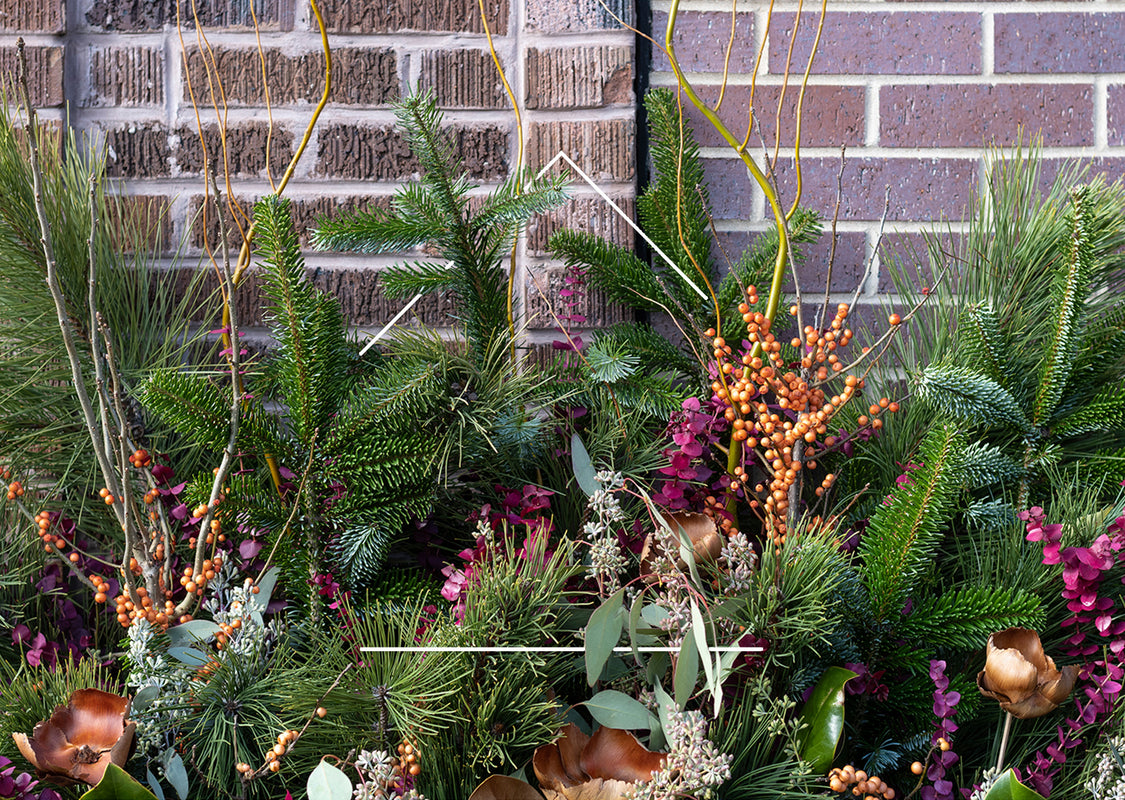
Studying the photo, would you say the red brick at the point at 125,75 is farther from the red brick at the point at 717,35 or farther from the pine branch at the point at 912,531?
the pine branch at the point at 912,531

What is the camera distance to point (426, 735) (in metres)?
0.57

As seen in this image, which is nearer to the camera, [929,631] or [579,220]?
[929,631]

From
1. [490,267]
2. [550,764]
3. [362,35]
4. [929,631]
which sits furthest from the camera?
[362,35]

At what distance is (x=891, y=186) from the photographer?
1.01m

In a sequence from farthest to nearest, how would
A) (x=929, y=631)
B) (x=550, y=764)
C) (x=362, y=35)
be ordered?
(x=362, y=35) → (x=929, y=631) → (x=550, y=764)

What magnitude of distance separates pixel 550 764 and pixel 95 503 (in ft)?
1.86

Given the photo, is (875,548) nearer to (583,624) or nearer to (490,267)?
(583,624)

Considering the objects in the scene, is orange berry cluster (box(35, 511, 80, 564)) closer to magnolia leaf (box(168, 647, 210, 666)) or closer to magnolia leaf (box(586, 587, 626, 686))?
magnolia leaf (box(168, 647, 210, 666))

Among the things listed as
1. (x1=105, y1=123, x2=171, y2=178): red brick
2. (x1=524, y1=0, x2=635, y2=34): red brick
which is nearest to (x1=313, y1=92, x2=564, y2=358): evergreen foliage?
(x1=524, y1=0, x2=635, y2=34): red brick

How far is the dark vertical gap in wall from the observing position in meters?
0.98

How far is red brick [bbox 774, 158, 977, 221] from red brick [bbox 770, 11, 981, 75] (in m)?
0.12

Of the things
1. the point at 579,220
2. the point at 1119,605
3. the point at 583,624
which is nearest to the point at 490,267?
the point at 579,220

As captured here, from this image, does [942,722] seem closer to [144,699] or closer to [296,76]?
[144,699]

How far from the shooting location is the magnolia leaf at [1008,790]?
53cm
